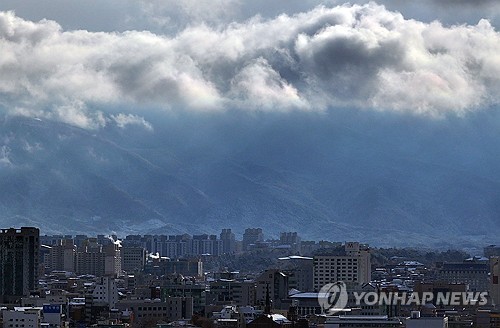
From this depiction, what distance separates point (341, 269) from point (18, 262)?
21.5 meters

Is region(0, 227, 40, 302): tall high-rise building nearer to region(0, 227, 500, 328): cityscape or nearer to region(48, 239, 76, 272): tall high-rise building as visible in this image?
region(0, 227, 500, 328): cityscape

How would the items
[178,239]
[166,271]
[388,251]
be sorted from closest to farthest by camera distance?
1. [166,271]
2. [388,251]
3. [178,239]

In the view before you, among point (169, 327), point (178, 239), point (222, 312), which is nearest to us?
point (169, 327)

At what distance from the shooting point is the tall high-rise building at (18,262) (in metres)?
86.8

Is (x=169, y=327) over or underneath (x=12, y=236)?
underneath

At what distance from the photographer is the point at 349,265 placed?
342 ft

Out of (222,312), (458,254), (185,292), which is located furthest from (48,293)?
(458,254)

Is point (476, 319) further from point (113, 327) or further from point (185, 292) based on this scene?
point (185, 292)

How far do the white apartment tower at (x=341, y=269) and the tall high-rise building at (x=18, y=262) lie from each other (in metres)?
15.1

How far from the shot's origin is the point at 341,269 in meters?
104

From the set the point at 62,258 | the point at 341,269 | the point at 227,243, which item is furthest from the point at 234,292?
the point at 227,243

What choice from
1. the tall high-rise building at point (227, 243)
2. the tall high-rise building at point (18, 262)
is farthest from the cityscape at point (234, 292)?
the tall high-rise building at point (227, 243)

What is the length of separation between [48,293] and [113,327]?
23.1m

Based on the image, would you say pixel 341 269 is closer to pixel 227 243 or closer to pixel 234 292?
pixel 234 292
